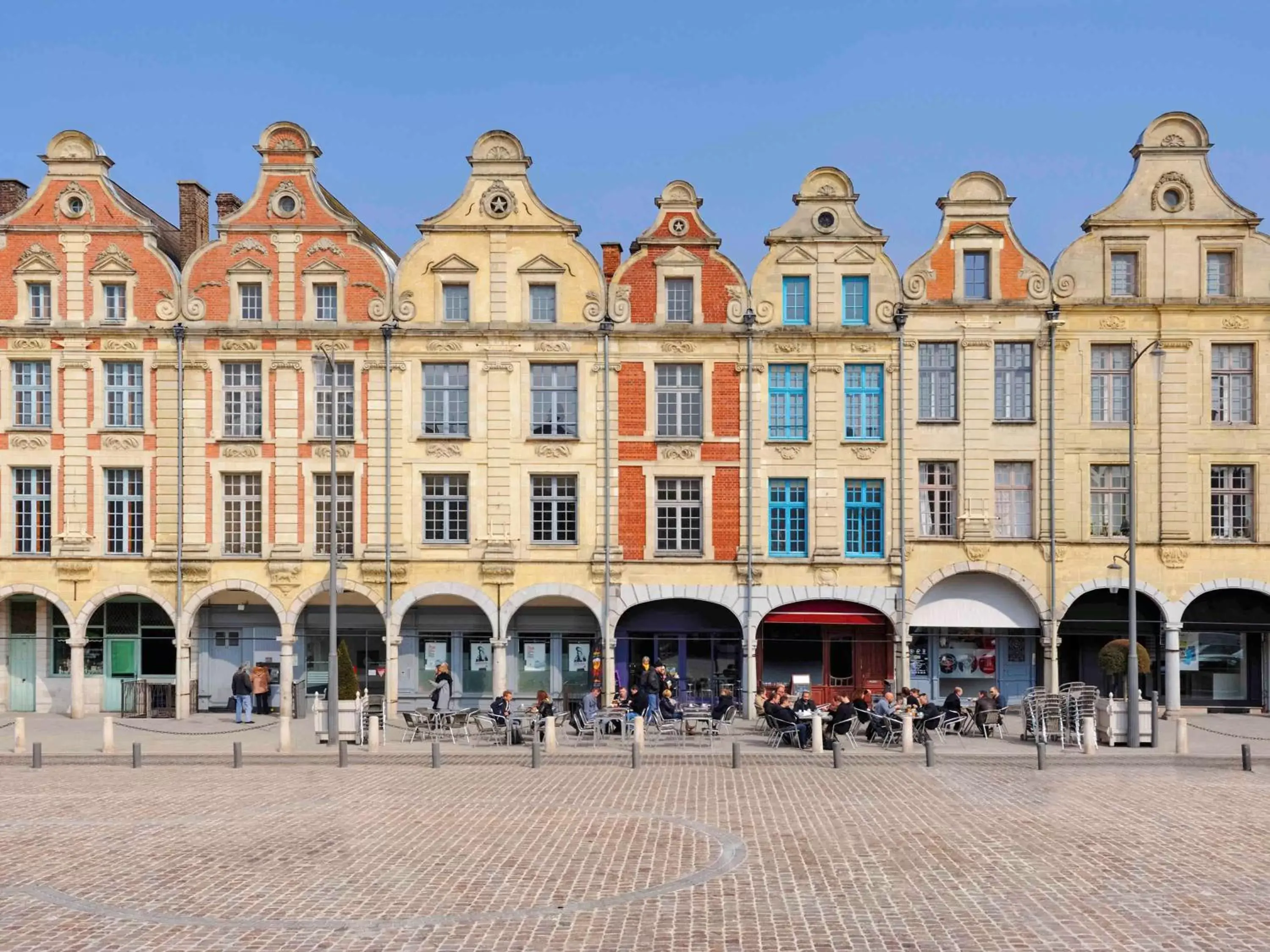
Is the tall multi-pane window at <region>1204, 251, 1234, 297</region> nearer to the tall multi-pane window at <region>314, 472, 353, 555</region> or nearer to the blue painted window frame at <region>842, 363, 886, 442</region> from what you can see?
the blue painted window frame at <region>842, 363, 886, 442</region>

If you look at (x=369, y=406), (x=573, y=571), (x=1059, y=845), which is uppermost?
(x=369, y=406)

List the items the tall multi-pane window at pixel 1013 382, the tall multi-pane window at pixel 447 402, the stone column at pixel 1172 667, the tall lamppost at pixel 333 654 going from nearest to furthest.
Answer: the tall lamppost at pixel 333 654 < the stone column at pixel 1172 667 < the tall multi-pane window at pixel 1013 382 < the tall multi-pane window at pixel 447 402

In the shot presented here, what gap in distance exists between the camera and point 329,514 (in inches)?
1353

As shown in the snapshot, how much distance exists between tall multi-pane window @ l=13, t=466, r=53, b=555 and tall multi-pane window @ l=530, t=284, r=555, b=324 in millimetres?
13732

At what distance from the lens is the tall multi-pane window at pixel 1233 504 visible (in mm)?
33562

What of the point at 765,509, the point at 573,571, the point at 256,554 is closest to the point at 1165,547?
the point at 765,509

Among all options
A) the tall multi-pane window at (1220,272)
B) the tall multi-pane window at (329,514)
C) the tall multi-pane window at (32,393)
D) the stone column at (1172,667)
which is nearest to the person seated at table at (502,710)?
the tall multi-pane window at (329,514)

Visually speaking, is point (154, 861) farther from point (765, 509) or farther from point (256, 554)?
point (765, 509)

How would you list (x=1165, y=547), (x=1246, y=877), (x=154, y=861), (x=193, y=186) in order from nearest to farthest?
(x=1246, y=877) → (x=154, y=861) → (x=1165, y=547) → (x=193, y=186)

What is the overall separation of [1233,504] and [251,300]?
27.0 m

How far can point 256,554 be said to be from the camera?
1341 inches

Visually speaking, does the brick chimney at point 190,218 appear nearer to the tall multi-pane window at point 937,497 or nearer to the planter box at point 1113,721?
the tall multi-pane window at point 937,497

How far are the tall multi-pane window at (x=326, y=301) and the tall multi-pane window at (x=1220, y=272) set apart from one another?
23.5 metres

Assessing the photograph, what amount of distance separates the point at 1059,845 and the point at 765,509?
17.8 metres
